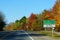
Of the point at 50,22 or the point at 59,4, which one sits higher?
the point at 59,4

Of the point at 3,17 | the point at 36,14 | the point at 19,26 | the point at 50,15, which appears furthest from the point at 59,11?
the point at 19,26

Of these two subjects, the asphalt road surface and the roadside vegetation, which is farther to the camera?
the roadside vegetation

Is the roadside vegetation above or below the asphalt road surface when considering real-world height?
Result: above

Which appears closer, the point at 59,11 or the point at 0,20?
the point at 59,11

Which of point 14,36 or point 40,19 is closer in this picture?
point 14,36

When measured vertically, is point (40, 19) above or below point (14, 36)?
above

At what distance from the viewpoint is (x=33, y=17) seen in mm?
131875

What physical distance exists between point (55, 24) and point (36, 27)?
233 ft

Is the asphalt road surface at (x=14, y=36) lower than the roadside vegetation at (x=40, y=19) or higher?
lower

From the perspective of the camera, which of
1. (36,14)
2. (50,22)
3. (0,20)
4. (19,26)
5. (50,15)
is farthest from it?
(19,26)

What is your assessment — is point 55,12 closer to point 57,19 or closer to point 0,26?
point 57,19

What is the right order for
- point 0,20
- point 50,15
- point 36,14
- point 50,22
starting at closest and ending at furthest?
point 50,22 → point 50,15 → point 0,20 → point 36,14

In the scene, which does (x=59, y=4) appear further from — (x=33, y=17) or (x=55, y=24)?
(x=33, y=17)

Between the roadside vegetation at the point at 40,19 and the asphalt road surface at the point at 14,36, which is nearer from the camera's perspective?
the asphalt road surface at the point at 14,36
